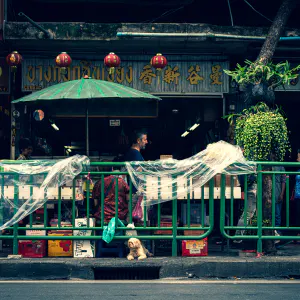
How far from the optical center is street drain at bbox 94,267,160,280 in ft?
27.3

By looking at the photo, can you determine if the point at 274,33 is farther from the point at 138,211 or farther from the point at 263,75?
the point at 138,211

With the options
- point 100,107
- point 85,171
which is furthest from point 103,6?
point 85,171

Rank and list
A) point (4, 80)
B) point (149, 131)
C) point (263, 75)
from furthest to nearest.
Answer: point (149, 131)
point (4, 80)
point (263, 75)

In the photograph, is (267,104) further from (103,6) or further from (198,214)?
(103,6)

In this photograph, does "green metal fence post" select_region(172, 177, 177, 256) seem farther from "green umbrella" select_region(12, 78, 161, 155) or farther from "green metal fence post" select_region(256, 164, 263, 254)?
"green umbrella" select_region(12, 78, 161, 155)

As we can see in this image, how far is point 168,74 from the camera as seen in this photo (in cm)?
1246

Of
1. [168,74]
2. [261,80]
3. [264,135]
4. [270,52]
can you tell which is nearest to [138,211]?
[264,135]

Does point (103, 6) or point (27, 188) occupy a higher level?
point (103, 6)

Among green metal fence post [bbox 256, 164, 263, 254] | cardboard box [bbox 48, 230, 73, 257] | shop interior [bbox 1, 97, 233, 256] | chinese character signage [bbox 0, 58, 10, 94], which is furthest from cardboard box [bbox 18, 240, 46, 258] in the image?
chinese character signage [bbox 0, 58, 10, 94]

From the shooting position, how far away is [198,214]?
962 centimetres

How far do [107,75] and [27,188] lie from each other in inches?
169

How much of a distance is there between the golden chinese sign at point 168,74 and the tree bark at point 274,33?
1.61 meters

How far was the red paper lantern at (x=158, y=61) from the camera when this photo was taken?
1169cm

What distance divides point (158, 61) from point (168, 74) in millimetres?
812
